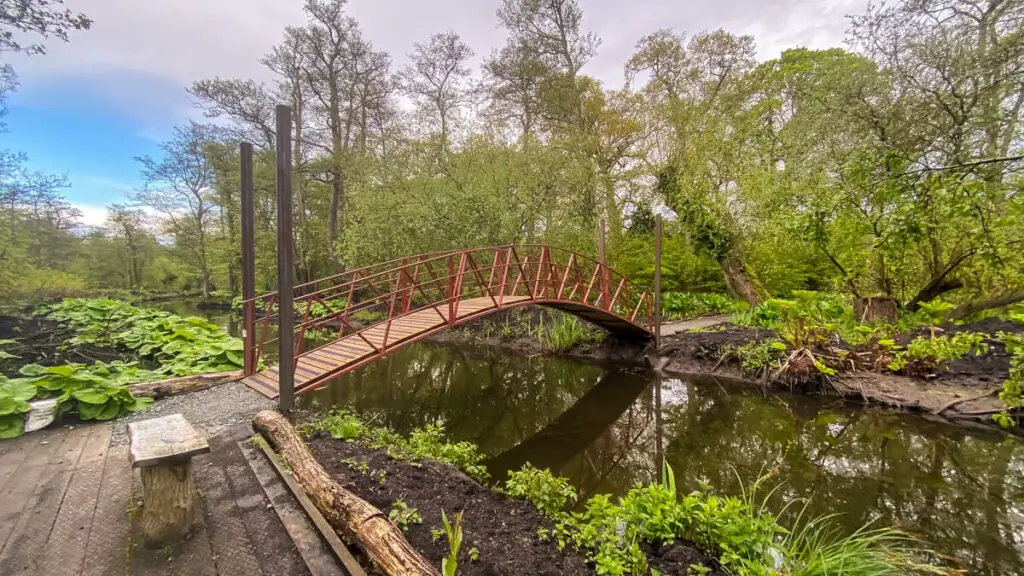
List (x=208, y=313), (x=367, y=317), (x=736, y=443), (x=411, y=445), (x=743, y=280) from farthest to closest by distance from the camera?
(x=208, y=313), (x=367, y=317), (x=743, y=280), (x=736, y=443), (x=411, y=445)

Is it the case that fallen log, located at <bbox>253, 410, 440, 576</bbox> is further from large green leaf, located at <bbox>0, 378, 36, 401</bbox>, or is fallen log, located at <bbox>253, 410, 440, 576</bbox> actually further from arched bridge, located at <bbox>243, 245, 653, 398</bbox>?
large green leaf, located at <bbox>0, 378, 36, 401</bbox>

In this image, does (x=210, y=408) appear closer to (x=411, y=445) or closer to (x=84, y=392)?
(x=84, y=392)

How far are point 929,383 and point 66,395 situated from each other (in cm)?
1055

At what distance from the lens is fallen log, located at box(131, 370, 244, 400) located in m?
4.52

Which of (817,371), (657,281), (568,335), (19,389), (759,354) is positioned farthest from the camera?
(568,335)

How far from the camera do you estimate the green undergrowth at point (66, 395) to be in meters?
3.41

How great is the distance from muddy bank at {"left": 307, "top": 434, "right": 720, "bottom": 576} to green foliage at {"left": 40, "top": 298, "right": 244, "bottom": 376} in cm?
346

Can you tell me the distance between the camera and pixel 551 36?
1298 cm

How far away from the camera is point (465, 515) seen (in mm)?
2619

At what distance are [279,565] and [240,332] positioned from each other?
13.9 metres

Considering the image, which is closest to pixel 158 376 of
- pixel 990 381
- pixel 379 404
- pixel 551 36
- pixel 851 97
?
pixel 379 404

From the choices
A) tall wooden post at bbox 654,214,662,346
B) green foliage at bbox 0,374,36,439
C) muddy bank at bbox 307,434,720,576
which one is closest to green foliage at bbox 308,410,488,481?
muddy bank at bbox 307,434,720,576

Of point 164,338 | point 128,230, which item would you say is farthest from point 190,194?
point 164,338

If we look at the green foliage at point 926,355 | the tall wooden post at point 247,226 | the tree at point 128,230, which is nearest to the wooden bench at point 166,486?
the tall wooden post at point 247,226
